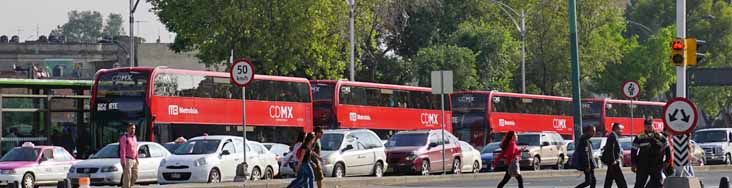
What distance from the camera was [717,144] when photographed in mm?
56500

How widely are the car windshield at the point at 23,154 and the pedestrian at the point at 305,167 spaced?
42.8 ft

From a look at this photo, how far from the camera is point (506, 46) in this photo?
7938 cm

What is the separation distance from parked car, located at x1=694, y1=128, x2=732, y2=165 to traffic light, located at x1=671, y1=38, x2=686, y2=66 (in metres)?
29.8

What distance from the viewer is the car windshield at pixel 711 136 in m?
57.2

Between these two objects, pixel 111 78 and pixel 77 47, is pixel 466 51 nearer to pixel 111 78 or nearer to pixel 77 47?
pixel 111 78

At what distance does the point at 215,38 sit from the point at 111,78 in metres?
17.4

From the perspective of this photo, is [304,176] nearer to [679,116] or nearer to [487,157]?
[679,116]

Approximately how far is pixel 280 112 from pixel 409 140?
18.4 ft

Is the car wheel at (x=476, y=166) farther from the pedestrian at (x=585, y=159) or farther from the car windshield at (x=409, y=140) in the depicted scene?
the pedestrian at (x=585, y=159)

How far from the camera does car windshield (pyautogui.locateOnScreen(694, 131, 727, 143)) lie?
57156 mm

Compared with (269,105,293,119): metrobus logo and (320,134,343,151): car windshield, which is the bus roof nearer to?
(269,105,293,119): metrobus logo

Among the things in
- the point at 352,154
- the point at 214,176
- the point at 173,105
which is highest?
the point at 173,105

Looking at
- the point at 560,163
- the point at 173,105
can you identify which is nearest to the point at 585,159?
the point at 173,105

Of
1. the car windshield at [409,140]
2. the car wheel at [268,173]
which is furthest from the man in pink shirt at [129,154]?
the car windshield at [409,140]
